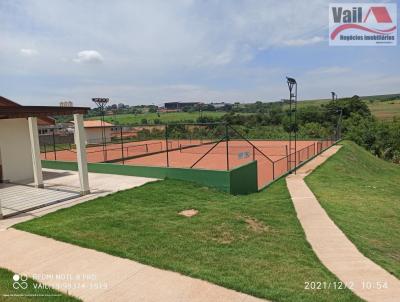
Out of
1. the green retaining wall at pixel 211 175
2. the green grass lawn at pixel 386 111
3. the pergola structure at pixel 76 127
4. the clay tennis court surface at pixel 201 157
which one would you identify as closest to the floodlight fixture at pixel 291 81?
the clay tennis court surface at pixel 201 157

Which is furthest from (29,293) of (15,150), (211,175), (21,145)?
(21,145)

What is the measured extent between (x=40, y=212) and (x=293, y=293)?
25.7 ft

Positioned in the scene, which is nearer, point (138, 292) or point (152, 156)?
point (138, 292)

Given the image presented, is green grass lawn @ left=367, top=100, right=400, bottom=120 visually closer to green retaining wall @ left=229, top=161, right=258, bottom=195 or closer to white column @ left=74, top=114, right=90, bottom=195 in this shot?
green retaining wall @ left=229, top=161, right=258, bottom=195

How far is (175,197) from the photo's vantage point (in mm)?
11766

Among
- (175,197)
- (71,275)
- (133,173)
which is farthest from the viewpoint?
(133,173)

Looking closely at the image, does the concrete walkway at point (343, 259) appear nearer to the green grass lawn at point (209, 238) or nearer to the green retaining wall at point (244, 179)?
the green grass lawn at point (209, 238)

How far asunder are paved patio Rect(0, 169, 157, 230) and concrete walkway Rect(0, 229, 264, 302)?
2511 mm

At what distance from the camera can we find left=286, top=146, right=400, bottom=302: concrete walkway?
522 centimetres

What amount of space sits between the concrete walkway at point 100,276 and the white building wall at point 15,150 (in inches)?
336

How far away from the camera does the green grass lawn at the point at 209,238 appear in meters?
5.42

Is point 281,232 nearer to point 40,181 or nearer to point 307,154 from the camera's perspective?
point 40,181

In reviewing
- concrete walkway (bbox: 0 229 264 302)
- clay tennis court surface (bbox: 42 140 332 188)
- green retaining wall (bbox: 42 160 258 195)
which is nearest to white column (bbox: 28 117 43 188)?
green retaining wall (bbox: 42 160 258 195)

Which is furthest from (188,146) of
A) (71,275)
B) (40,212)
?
(71,275)
